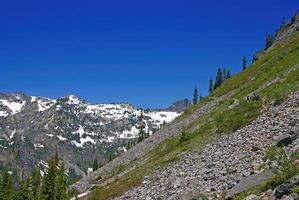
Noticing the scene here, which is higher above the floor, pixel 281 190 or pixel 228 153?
pixel 228 153

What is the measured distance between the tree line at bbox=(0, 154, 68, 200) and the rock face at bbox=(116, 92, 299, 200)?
163 feet

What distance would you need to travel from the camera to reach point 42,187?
95938 mm

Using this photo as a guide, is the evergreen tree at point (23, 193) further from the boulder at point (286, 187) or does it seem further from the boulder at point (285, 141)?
the boulder at point (286, 187)

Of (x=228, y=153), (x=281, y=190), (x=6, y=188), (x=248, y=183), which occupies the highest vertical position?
(x=6, y=188)

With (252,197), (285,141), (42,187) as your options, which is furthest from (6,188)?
(252,197)

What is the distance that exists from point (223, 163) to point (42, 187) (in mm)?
66872

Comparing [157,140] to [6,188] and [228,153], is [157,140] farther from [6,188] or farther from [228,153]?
[228,153]

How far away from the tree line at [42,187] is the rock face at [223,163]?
49.5 metres

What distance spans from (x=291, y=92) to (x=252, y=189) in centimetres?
2823

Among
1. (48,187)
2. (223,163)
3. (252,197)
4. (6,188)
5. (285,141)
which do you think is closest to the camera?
(252,197)

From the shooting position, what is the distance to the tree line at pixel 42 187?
95.4 m

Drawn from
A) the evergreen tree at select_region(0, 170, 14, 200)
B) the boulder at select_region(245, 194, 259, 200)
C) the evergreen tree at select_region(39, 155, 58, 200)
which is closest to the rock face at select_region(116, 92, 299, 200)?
the boulder at select_region(245, 194, 259, 200)

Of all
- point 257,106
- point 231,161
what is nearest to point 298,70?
point 257,106

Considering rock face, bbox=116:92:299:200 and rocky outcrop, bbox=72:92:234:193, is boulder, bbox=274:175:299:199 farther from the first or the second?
rocky outcrop, bbox=72:92:234:193
